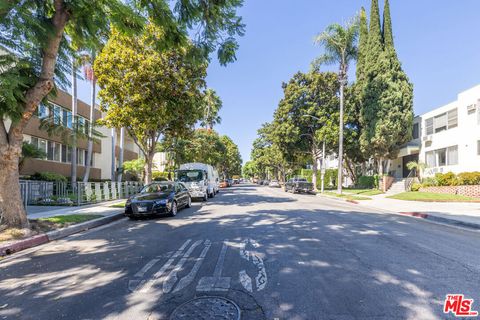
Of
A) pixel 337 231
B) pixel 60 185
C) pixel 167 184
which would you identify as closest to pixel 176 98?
pixel 167 184

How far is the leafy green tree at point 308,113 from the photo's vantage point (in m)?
33.5

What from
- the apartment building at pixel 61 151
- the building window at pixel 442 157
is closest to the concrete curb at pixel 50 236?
the apartment building at pixel 61 151

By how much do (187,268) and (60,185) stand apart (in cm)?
1408

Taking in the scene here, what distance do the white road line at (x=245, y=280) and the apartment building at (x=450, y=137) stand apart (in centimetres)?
2486

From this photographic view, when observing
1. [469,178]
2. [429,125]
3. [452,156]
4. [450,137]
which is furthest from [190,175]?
[429,125]

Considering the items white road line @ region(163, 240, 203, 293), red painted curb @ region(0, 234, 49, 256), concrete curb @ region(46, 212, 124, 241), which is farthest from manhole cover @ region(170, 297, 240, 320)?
concrete curb @ region(46, 212, 124, 241)

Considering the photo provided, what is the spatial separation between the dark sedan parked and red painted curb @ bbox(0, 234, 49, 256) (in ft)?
11.8

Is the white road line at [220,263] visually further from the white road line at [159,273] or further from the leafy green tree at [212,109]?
the leafy green tree at [212,109]

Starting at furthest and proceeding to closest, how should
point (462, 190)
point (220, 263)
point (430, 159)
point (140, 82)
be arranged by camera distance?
point (430, 159)
point (462, 190)
point (140, 82)
point (220, 263)

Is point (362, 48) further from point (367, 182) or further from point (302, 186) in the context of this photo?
point (302, 186)

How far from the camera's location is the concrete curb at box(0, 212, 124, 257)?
6.63 metres

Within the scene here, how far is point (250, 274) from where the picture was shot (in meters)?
4.68

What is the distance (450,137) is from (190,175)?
22535mm

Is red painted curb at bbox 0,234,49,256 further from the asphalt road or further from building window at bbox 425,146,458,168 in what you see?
building window at bbox 425,146,458,168
